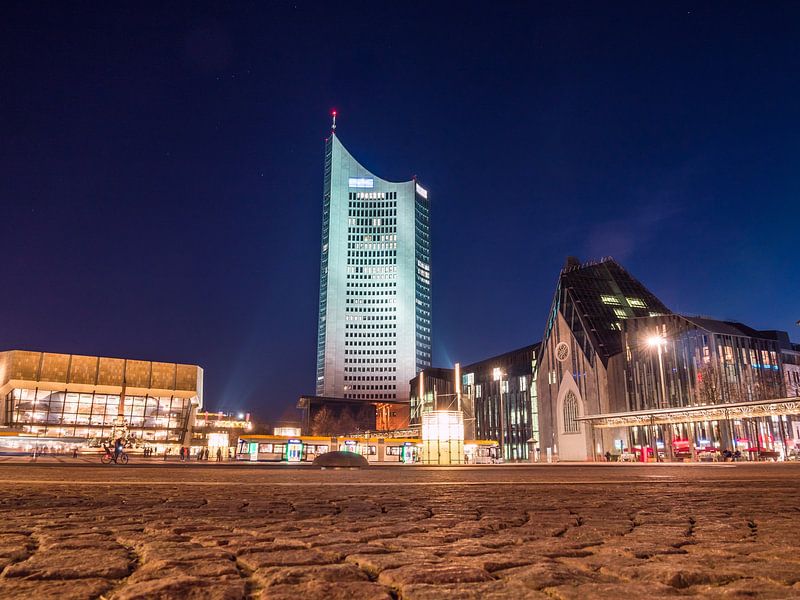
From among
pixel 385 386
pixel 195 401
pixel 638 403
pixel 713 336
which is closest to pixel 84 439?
pixel 195 401

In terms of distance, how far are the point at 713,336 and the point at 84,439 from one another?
80430 mm

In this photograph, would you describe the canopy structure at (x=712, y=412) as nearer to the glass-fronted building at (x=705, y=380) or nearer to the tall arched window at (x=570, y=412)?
the glass-fronted building at (x=705, y=380)

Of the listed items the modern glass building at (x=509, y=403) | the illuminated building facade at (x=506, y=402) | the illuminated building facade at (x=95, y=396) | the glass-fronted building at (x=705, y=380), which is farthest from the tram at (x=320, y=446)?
the modern glass building at (x=509, y=403)

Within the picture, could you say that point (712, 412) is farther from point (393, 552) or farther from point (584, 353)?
point (393, 552)

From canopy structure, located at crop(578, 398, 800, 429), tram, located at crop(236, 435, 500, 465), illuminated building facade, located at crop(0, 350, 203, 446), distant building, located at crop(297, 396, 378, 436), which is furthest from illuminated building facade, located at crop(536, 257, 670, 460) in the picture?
illuminated building facade, located at crop(0, 350, 203, 446)

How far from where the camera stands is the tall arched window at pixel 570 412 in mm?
81375

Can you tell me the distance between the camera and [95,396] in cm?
8950

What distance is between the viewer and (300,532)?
372 cm

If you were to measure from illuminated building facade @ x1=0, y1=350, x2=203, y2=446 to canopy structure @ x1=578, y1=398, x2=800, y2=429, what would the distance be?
59.7m

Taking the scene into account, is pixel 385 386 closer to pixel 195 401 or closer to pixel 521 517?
pixel 195 401

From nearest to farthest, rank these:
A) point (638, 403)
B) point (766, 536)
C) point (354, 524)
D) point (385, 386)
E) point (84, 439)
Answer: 1. point (766, 536)
2. point (354, 524)
3. point (638, 403)
4. point (84, 439)
5. point (385, 386)

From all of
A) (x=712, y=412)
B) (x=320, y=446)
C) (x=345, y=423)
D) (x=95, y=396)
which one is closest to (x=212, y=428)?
(x=95, y=396)

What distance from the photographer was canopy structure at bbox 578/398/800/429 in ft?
144

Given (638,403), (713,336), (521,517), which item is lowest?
(521,517)
